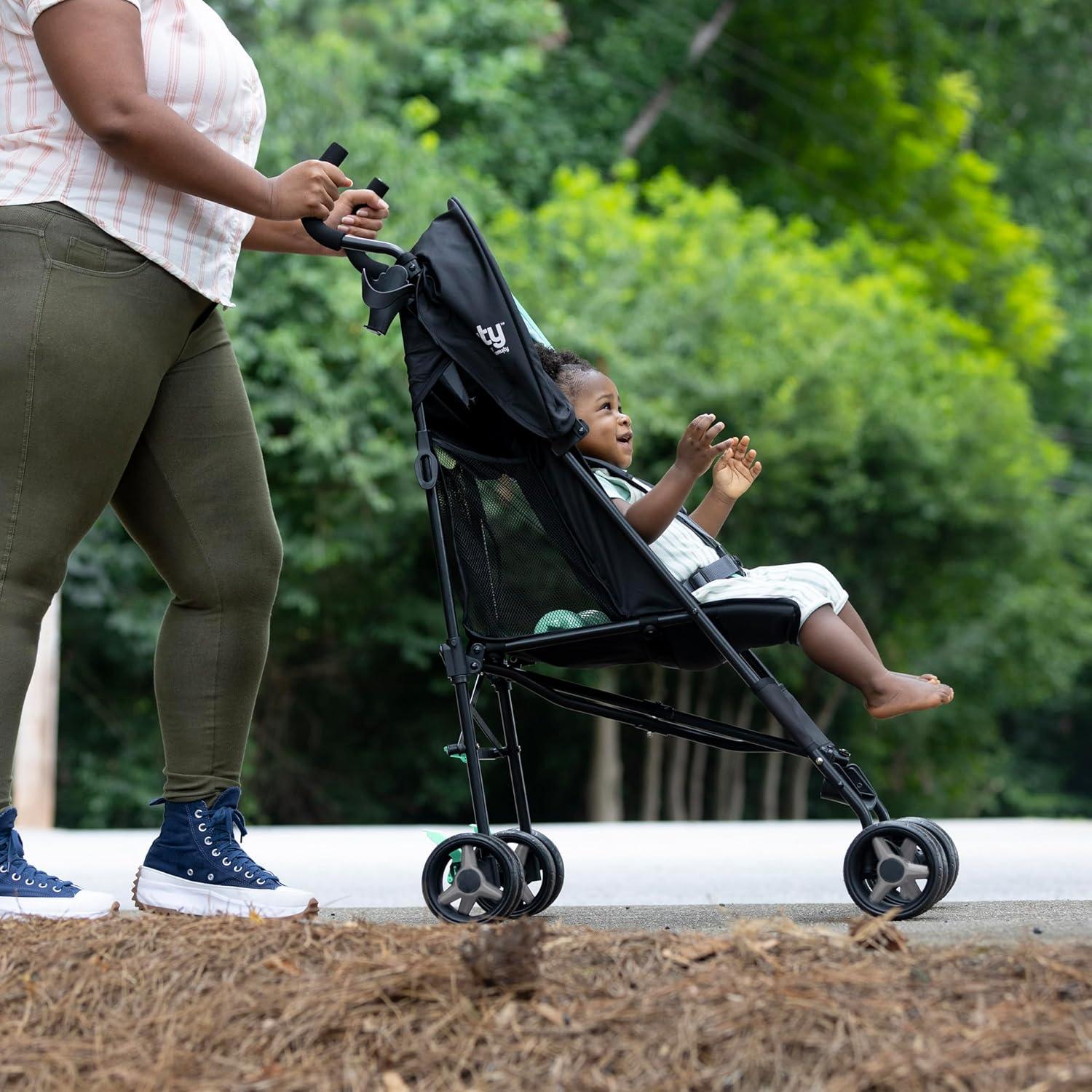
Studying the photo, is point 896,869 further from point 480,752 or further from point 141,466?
point 141,466

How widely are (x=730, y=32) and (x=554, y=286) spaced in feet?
36.9

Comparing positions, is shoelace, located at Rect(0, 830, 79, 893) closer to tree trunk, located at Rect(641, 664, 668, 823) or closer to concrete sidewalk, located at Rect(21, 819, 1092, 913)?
concrete sidewalk, located at Rect(21, 819, 1092, 913)

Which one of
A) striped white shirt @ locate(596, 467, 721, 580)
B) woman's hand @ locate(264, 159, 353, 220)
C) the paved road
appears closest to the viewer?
woman's hand @ locate(264, 159, 353, 220)

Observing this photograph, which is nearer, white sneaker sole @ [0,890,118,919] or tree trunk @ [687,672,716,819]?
white sneaker sole @ [0,890,118,919]

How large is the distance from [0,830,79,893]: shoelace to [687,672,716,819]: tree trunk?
510 inches

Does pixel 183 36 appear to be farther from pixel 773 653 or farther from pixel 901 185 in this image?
pixel 901 185

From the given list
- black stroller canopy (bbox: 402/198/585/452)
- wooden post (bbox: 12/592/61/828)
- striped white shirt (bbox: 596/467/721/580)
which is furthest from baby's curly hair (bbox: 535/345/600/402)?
wooden post (bbox: 12/592/61/828)

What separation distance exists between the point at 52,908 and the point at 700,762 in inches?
585

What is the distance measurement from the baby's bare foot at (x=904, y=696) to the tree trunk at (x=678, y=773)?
12.8 meters

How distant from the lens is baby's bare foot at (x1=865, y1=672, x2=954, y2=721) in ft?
10.3

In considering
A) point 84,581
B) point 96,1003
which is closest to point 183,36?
point 96,1003

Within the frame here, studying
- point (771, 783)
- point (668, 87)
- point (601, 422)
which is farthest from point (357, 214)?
point (668, 87)

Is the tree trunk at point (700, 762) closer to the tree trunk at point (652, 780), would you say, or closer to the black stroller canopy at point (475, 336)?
the tree trunk at point (652, 780)

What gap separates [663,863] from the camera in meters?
6.09
